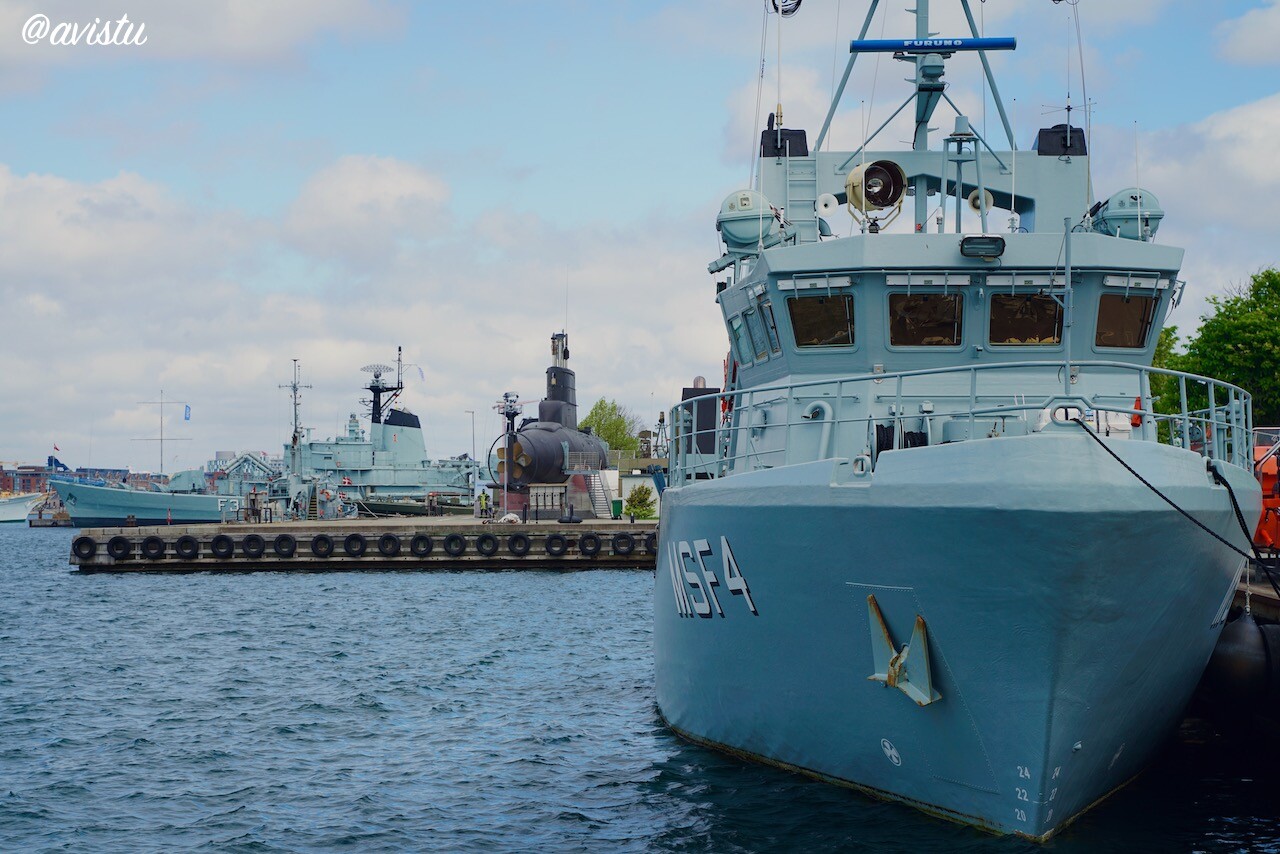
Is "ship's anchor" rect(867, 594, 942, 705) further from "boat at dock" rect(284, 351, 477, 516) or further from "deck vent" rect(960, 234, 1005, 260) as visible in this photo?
"boat at dock" rect(284, 351, 477, 516)

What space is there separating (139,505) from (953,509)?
3225 inches

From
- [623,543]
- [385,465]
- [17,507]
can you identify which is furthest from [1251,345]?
[17,507]

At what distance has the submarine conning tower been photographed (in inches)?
2490

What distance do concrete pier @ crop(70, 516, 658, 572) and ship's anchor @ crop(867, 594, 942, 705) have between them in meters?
33.9

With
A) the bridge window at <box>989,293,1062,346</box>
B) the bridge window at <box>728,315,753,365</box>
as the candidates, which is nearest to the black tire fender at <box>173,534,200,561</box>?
the bridge window at <box>728,315,753,365</box>

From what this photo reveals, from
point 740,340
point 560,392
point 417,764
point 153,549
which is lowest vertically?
point 417,764

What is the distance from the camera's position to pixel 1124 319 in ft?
38.5

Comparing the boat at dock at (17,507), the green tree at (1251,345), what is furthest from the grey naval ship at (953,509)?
the boat at dock at (17,507)

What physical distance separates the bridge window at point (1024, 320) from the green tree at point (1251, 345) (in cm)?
2718

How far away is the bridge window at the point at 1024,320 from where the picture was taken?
37.9 feet

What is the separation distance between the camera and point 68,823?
36.5 ft

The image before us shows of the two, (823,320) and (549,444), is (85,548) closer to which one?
(549,444)

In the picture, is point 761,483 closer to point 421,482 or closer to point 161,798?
point 161,798

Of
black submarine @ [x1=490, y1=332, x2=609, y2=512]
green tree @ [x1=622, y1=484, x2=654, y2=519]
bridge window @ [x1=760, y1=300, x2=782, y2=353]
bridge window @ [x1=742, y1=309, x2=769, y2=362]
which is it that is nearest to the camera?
bridge window @ [x1=760, y1=300, x2=782, y2=353]
